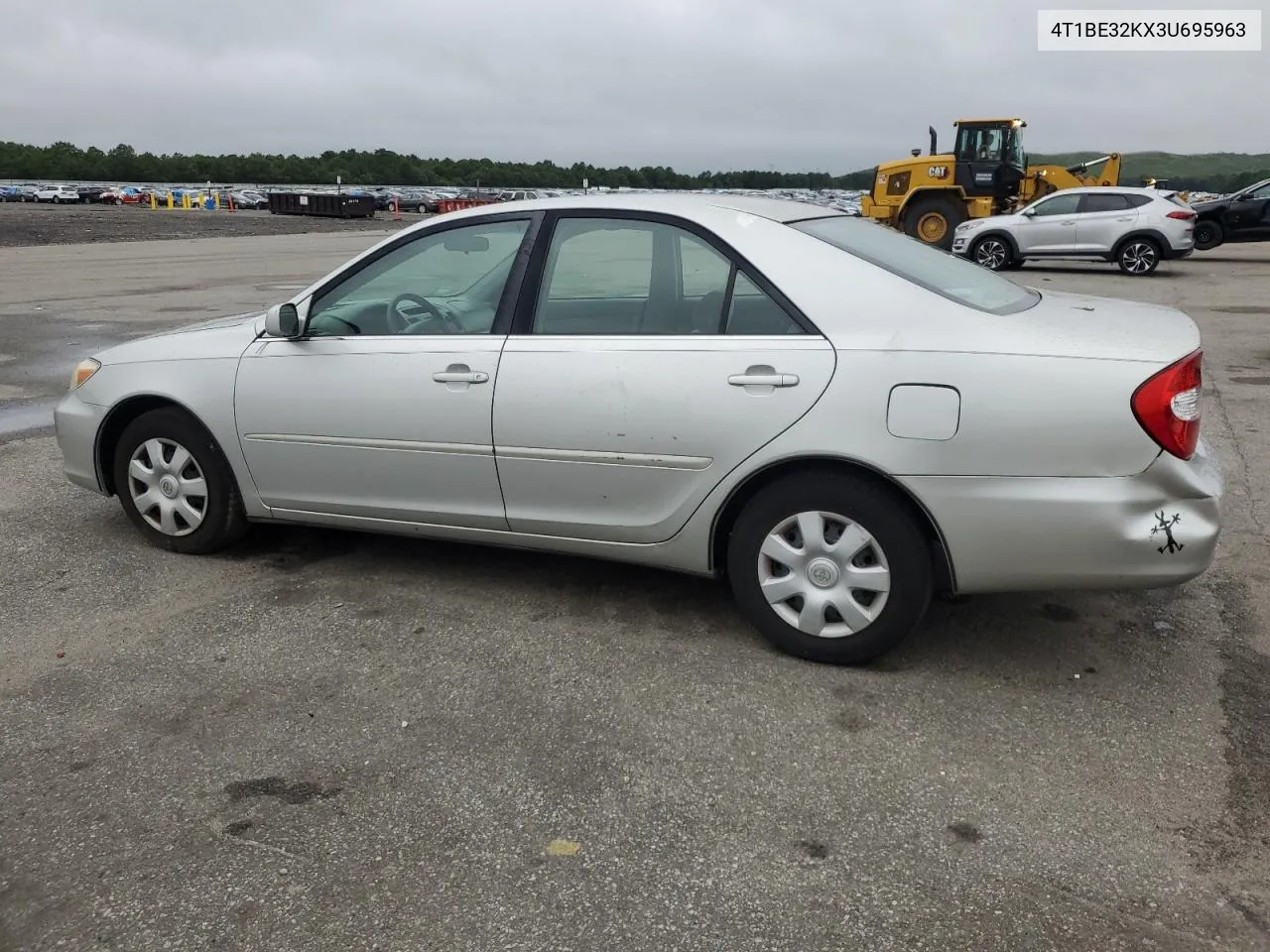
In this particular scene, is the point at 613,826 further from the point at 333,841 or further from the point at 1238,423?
the point at 1238,423

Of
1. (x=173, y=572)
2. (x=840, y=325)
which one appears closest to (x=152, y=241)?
(x=173, y=572)

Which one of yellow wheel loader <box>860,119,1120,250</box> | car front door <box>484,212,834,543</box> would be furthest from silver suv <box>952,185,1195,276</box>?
car front door <box>484,212,834,543</box>

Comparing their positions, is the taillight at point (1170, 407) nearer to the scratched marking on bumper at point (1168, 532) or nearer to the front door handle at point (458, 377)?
the scratched marking on bumper at point (1168, 532)

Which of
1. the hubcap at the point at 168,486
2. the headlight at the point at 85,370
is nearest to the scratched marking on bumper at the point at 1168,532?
the hubcap at the point at 168,486

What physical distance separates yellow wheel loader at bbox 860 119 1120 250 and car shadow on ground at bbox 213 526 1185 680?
67.0 feet

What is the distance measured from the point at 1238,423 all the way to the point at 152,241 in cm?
3191

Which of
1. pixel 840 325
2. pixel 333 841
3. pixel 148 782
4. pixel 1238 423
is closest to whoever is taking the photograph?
pixel 333 841

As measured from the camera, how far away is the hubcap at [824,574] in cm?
341

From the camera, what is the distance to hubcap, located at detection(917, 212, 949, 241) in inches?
934

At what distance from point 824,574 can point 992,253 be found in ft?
62.0

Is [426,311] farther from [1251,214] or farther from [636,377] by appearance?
[1251,214]

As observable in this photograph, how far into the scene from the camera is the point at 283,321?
419 cm

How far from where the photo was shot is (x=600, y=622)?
13.0ft

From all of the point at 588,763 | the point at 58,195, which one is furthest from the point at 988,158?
the point at 58,195
